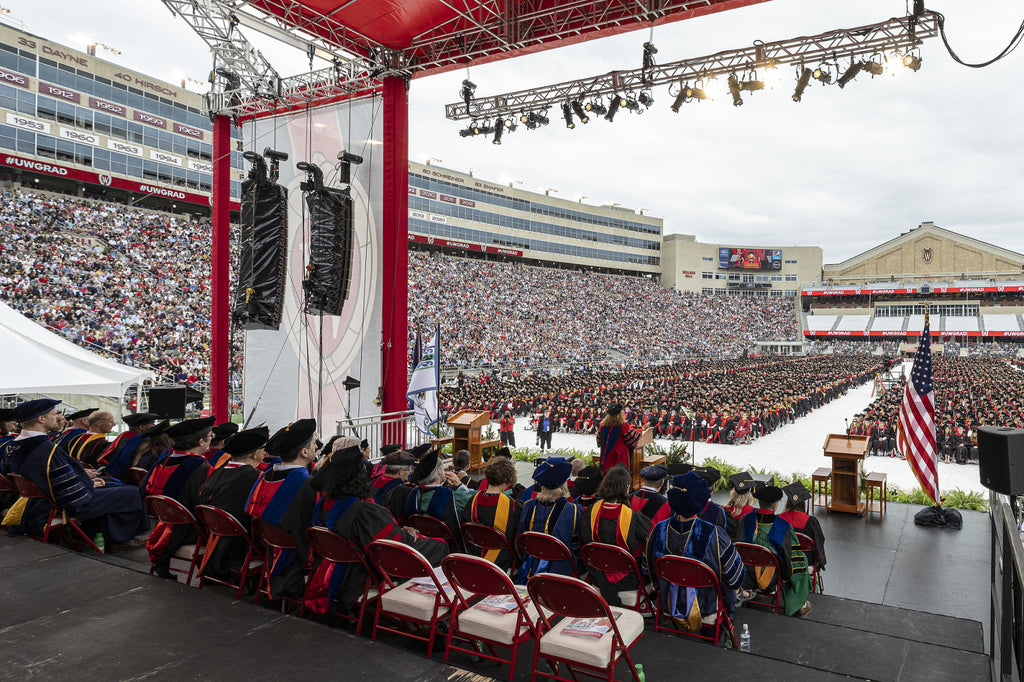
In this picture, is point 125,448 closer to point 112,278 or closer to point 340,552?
point 340,552

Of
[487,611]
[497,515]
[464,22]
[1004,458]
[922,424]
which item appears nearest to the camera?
[1004,458]

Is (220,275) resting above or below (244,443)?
above

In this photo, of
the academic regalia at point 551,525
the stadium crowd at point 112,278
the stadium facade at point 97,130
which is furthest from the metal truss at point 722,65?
the stadium facade at point 97,130

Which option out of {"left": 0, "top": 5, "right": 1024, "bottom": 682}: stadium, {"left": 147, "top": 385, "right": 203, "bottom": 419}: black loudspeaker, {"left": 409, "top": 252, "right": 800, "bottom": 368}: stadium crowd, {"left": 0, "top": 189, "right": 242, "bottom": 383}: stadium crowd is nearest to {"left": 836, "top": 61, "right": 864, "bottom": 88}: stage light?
{"left": 0, "top": 5, "right": 1024, "bottom": 682}: stadium

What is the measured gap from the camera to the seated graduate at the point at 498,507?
4.12 meters

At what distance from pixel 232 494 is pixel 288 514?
0.73 metres

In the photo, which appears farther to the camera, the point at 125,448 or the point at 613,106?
the point at 613,106

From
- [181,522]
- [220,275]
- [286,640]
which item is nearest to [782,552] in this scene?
[286,640]

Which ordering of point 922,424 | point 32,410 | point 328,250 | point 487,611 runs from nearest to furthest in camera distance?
point 487,611 < point 32,410 < point 922,424 < point 328,250

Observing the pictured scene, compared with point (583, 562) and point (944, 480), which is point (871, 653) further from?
point (944, 480)

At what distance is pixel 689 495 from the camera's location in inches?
145

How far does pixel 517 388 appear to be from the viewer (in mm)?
26078

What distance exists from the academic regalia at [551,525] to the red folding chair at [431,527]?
52cm

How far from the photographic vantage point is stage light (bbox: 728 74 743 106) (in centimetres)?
932
